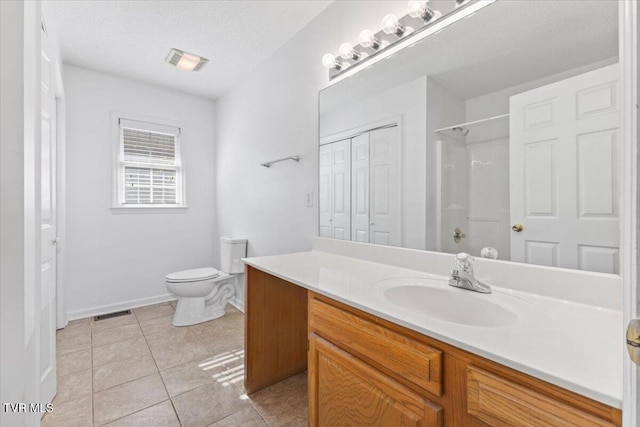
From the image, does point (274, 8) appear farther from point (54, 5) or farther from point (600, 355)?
point (600, 355)

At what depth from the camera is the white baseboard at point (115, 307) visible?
2.74 meters

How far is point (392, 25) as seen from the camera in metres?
1.49

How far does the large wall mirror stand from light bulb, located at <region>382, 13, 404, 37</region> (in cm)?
11

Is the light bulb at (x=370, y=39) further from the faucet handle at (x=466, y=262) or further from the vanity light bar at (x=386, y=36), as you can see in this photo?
the faucet handle at (x=466, y=262)

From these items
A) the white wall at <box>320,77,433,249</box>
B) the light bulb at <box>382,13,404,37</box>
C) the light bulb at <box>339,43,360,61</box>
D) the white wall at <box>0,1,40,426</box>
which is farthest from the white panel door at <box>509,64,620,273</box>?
the white wall at <box>0,1,40,426</box>

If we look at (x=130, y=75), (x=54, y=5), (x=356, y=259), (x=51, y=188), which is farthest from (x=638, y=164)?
(x=130, y=75)

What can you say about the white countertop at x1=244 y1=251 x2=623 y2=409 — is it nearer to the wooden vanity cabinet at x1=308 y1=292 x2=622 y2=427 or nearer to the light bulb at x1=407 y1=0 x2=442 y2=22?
the wooden vanity cabinet at x1=308 y1=292 x2=622 y2=427

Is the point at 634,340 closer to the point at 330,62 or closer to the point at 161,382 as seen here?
the point at 330,62

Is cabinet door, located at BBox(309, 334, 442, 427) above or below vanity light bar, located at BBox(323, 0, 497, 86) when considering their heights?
below

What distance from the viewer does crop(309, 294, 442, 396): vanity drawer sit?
0.76 metres

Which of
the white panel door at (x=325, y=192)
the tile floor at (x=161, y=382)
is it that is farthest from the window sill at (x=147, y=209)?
the white panel door at (x=325, y=192)

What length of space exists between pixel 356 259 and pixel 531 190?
3.01 ft

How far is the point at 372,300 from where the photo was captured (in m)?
0.98

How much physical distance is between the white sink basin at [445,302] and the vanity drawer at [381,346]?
0.18 metres
